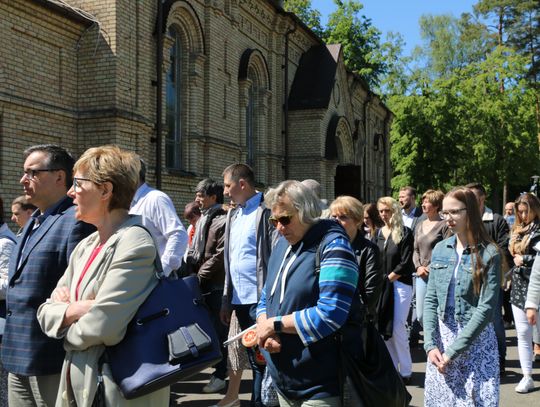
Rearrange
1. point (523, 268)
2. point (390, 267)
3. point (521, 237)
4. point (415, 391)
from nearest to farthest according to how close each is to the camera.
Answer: point (415, 391) → point (390, 267) → point (523, 268) → point (521, 237)

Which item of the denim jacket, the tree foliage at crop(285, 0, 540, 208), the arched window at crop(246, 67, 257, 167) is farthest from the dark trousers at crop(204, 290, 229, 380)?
the tree foliage at crop(285, 0, 540, 208)

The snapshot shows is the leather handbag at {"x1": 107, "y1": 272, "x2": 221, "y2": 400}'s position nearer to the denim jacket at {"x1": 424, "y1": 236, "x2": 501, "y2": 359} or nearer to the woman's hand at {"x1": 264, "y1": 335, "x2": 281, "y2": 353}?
the woman's hand at {"x1": 264, "y1": 335, "x2": 281, "y2": 353}

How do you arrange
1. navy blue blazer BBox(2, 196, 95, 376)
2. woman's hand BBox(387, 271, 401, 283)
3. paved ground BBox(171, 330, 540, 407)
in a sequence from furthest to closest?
woman's hand BBox(387, 271, 401, 283) < paved ground BBox(171, 330, 540, 407) < navy blue blazer BBox(2, 196, 95, 376)

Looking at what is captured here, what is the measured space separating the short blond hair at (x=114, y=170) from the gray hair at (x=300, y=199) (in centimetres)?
75

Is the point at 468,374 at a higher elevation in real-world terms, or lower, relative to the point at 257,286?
lower

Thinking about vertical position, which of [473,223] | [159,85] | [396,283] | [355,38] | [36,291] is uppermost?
[355,38]

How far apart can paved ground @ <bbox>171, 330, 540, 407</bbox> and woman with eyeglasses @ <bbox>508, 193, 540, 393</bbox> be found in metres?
0.20

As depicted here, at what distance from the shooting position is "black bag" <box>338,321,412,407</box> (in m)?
3.12

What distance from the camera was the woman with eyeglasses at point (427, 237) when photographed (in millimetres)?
7719

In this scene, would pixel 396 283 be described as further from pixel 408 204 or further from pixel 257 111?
pixel 257 111

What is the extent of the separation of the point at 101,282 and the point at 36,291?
2.57ft

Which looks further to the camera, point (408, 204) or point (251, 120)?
point (251, 120)

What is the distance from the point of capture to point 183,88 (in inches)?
657

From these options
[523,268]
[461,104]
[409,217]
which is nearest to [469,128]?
[461,104]
